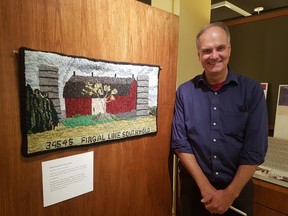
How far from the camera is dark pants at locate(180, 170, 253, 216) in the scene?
1222 millimetres

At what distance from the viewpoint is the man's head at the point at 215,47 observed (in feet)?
3.79

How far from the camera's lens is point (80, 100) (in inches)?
36.2

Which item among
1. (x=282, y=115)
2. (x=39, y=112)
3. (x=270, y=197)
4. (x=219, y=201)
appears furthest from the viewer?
(x=282, y=115)

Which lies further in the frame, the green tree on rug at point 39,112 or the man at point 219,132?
the man at point 219,132

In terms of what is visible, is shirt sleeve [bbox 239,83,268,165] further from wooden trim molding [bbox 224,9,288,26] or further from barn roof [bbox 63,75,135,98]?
wooden trim molding [bbox 224,9,288,26]

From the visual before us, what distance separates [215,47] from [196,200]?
89cm

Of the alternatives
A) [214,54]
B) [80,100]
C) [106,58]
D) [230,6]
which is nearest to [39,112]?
[80,100]

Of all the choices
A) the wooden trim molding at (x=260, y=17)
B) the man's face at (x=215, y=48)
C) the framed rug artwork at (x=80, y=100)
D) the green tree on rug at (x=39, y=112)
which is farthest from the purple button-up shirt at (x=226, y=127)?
the wooden trim molding at (x=260, y=17)

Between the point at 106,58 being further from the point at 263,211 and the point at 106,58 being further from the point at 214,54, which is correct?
the point at 263,211

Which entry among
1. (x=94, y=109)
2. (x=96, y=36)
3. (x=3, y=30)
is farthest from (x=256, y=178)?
(x=3, y=30)

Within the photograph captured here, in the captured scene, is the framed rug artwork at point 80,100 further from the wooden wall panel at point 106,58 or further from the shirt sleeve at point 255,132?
the shirt sleeve at point 255,132

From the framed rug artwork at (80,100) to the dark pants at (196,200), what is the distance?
441 millimetres

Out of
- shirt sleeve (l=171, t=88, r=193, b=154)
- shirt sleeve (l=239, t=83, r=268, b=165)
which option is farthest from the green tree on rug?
shirt sleeve (l=239, t=83, r=268, b=165)

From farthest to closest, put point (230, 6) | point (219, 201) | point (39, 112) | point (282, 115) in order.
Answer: point (230, 6) < point (282, 115) < point (219, 201) < point (39, 112)
